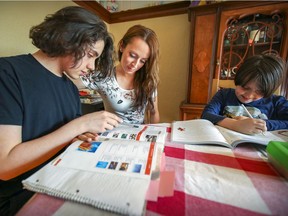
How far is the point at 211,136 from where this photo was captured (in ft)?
1.81

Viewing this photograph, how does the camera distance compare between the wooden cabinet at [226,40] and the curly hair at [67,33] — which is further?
the wooden cabinet at [226,40]

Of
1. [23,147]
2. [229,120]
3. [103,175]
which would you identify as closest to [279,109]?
[229,120]

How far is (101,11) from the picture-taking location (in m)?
2.02

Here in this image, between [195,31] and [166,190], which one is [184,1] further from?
[166,190]

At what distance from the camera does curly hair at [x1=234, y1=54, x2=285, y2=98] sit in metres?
0.77

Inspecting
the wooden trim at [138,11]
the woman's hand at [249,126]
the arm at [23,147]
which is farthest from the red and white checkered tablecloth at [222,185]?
the wooden trim at [138,11]

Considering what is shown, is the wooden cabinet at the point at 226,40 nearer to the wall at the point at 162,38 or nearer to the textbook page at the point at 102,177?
the wall at the point at 162,38

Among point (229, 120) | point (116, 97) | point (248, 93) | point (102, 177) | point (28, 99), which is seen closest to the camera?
point (102, 177)

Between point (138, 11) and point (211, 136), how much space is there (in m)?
2.04

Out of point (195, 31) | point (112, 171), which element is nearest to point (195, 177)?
point (112, 171)

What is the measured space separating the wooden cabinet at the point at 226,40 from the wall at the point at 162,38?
42cm

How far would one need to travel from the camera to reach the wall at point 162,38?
3.96ft

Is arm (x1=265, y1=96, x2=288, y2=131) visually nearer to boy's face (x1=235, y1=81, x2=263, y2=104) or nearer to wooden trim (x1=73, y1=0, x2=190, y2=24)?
boy's face (x1=235, y1=81, x2=263, y2=104)

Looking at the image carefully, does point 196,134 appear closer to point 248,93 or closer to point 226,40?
point 248,93
